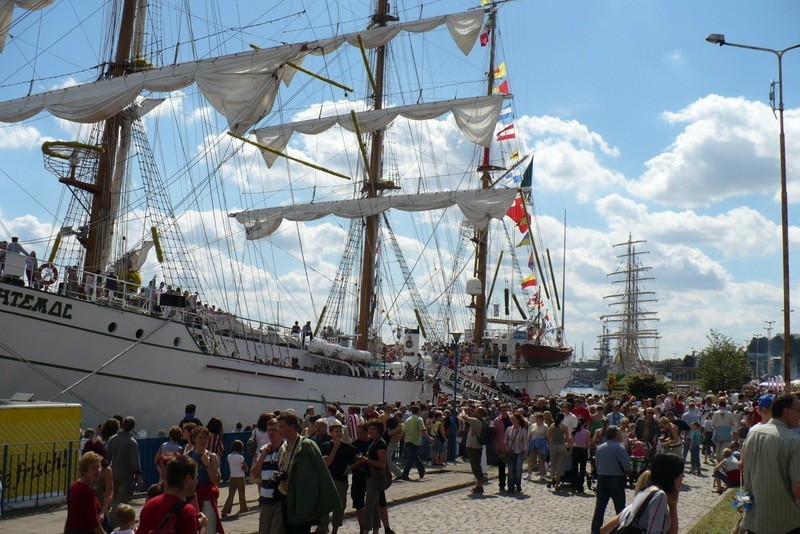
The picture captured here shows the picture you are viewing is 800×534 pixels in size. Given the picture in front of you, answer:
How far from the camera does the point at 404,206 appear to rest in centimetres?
4156

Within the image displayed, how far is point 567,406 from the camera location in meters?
16.8

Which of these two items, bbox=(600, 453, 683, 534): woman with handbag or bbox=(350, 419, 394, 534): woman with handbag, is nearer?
bbox=(600, 453, 683, 534): woman with handbag

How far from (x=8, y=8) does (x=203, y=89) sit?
Result: 7810 mm

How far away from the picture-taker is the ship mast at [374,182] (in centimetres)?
3978

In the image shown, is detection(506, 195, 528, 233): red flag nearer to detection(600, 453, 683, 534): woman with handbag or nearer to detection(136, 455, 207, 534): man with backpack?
detection(600, 453, 683, 534): woman with handbag

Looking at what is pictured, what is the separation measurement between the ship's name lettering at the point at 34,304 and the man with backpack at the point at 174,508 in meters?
15.7

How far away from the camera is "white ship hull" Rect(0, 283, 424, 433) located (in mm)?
19734

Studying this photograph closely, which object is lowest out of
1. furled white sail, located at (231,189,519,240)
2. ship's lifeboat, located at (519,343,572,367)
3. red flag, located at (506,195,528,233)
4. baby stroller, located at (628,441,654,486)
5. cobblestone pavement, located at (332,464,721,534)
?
cobblestone pavement, located at (332,464,721,534)

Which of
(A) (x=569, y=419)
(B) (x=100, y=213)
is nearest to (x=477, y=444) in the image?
(A) (x=569, y=419)

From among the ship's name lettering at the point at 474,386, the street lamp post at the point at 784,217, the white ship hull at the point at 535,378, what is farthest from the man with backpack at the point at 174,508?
the white ship hull at the point at 535,378

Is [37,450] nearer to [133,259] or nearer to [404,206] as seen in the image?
[133,259]

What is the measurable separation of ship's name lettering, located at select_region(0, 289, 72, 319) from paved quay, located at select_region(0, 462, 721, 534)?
8.05m

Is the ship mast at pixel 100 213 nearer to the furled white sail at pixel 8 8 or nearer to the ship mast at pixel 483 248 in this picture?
the furled white sail at pixel 8 8

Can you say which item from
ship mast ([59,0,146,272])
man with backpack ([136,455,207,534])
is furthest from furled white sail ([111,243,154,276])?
man with backpack ([136,455,207,534])
